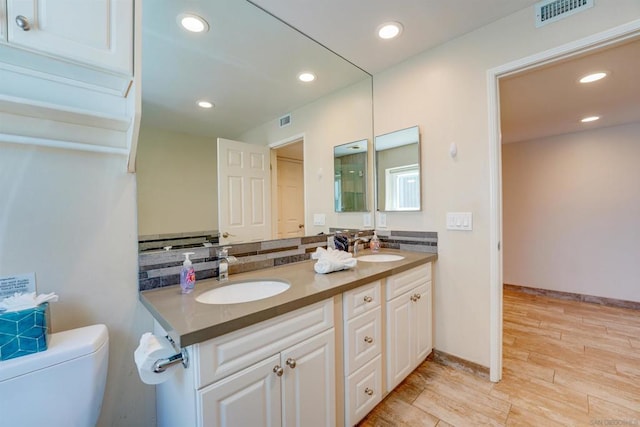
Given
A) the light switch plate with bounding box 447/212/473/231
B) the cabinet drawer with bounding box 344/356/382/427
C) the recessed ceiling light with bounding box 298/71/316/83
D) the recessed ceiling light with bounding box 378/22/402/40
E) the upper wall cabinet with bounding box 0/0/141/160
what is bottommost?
the cabinet drawer with bounding box 344/356/382/427

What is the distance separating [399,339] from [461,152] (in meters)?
1.35

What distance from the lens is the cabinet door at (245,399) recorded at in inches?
31.7

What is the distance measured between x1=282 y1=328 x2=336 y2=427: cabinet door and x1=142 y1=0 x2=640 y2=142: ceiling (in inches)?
47.3

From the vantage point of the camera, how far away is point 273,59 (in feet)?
5.80

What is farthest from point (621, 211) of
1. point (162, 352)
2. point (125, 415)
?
point (125, 415)

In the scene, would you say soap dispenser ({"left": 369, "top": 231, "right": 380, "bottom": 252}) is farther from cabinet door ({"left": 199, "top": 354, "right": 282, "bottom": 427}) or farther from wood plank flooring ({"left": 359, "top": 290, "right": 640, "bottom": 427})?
cabinet door ({"left": 199, "top": 354, "right": 282, "bottom": 427})

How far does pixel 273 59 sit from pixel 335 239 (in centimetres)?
135

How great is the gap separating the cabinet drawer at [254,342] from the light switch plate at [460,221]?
124 cm

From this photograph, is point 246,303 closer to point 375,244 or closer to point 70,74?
point 70,74

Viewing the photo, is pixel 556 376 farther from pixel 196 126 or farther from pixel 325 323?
pixel 196 126

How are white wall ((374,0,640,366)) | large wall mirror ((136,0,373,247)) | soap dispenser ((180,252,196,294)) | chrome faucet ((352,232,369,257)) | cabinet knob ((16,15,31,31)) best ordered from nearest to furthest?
cabinet knob ((16,15,31,31))
soap dispenser ((180,252,196,294))
large wall mirror ((136,0,373,247))
white wall ((374,0,640,366))
chrome faucet ((352,232,369,257))

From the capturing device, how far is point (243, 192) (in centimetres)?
156

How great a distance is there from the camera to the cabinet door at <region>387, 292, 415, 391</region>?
1542 millimetres

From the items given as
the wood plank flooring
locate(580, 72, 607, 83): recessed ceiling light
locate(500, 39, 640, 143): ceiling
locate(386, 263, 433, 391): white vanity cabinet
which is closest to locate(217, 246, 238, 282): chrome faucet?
locate(386, 263, 433, 391): white vanity cabinet
